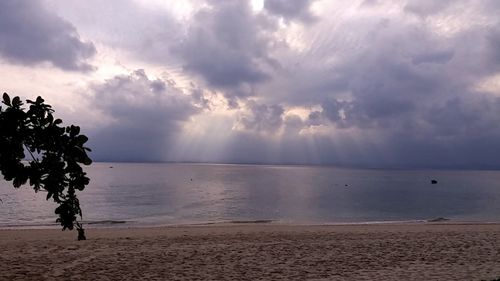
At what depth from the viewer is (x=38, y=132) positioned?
605 cm

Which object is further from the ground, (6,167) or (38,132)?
(38,132)

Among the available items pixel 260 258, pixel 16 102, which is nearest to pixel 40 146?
pixel 16 102

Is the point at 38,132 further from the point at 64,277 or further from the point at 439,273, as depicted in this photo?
the point at 439,273

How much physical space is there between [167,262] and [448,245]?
38.7 ft

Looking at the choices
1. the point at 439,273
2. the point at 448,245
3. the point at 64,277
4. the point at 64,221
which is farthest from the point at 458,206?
the point at 64,221

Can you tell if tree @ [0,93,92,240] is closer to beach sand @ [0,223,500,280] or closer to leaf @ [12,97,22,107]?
leaf @ [12,97,22,107]

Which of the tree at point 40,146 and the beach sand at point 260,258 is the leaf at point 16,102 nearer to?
the tree at point 40,146

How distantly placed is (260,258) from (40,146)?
37.0 feet

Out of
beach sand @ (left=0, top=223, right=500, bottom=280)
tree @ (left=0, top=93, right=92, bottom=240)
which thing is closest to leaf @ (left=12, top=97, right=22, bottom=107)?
tree @ (left=0, top=93, right=92, bottom=240)

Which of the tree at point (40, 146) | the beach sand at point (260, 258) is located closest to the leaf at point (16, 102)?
the tree at point (40, 146)

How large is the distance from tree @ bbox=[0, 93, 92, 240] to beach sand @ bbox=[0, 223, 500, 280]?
7.48 m

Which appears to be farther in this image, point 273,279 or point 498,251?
point 498,251

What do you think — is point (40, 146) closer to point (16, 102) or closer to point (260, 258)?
point (16, 102)

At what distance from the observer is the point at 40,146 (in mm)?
6141
